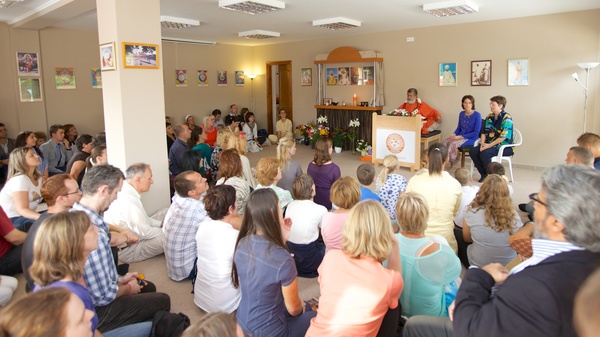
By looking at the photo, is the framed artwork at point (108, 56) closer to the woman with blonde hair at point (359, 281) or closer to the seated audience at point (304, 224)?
the seated audience at point (304, 224)

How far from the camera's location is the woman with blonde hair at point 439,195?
375 cm

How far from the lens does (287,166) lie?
16.9ft

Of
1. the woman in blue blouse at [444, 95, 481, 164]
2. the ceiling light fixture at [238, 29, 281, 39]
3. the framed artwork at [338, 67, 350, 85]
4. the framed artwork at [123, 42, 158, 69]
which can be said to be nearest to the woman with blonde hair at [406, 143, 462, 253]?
the framed artwork at [123, 42, 158, 69]

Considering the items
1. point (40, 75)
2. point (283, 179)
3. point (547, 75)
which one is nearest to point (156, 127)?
point (283, 179)

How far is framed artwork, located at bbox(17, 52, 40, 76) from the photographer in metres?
8.96

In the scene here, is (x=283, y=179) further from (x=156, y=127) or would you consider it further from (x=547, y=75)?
(x=547, y=75)

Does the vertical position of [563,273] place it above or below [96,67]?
below

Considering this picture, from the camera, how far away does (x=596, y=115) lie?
7.67 meters

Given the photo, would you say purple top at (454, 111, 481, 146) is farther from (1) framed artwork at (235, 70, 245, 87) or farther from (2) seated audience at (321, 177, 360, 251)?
(1) framed artwork at (235, 70, 245, 87)

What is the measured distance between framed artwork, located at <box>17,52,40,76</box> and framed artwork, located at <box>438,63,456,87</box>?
855 centimetres

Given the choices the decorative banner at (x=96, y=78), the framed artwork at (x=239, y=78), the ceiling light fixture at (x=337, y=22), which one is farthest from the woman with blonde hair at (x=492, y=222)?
the framed artwork at (x=239, y=78)

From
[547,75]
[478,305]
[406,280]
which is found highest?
[547,75]

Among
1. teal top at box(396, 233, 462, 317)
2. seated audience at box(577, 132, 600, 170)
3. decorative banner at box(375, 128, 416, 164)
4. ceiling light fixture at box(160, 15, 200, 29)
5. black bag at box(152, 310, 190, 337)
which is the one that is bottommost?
black bag at box(152, 310, 190, 337)

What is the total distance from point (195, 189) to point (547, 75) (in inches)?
283
